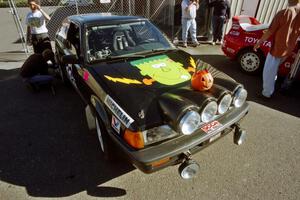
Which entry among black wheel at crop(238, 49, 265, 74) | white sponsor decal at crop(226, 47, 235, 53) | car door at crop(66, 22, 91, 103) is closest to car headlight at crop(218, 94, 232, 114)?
car door at crop(66, 22, 91, 103)

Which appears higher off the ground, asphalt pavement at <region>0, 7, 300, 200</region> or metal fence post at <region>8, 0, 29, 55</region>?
metal fence post at <region>8, 0, 29, 55</region>

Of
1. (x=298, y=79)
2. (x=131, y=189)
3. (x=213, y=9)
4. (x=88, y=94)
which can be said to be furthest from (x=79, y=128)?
(x=213, y=9)

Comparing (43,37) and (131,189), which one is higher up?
(43,37)

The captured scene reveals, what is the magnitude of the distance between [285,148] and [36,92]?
15.1ft

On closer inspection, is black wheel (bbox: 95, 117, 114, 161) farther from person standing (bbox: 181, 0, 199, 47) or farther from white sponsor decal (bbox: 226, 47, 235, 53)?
person standing (bbox: 181, 0, 199, 47)

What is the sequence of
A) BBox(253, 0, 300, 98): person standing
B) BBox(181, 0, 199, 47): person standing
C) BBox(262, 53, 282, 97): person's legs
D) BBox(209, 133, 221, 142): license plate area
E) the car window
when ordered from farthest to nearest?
BBox(181, 0, 199, 47): person standing, BBox(262, 53, 282, 97): person's legs, BBox(253, 0, 300, 98): person standing, the car window, BBox(209, 133, 221, 142): license plate area

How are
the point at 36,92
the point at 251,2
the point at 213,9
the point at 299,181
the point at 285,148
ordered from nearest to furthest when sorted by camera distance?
the point at 299,181 < the point at 285,148 < the point at 36,92 < the point at 213,9 < the point at 251,2

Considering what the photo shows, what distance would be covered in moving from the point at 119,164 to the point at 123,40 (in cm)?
178

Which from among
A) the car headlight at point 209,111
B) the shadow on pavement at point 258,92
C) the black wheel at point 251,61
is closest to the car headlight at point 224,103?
the car headlight at point 209,111

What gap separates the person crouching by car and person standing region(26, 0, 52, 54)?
1.16 metres

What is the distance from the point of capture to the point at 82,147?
3.12 m

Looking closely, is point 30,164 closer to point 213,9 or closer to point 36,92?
point 36,92

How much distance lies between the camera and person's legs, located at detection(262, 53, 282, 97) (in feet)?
13.6

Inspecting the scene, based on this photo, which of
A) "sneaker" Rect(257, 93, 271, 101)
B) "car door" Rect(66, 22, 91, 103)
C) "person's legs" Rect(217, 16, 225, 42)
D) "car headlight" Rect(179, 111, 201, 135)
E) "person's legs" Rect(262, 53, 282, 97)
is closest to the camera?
"car headlight" Rect(179, 111, 201, 135)
